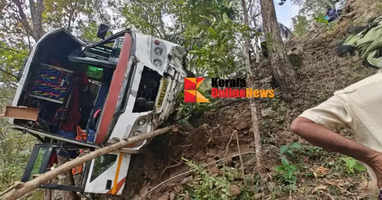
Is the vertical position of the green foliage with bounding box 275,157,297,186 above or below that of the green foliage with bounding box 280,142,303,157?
below

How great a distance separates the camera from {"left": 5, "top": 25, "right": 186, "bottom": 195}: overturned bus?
276cm

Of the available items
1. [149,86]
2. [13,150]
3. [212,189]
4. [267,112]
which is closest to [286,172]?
[212,189]

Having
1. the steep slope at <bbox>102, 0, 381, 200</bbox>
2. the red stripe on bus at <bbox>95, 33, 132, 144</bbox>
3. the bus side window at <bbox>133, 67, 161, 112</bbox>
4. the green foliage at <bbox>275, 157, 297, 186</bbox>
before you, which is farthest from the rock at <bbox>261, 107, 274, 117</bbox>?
the red stripe on bus at <bbox>95, 33, 132, 144</bbox>

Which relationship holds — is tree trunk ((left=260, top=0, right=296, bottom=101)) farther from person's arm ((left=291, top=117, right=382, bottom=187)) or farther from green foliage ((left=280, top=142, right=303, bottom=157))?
person's arm ((left=291, top=117, right=382, bottom=187))

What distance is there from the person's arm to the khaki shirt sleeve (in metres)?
0.03

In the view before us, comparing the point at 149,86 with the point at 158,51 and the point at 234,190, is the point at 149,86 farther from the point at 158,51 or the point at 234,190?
the point at 234,190

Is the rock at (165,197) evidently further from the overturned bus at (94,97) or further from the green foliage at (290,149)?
the green foliage at (290,149)

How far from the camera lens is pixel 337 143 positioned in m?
1.01

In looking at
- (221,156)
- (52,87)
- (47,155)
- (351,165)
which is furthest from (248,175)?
(52,87)

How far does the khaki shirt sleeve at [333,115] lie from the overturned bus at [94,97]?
2363mm

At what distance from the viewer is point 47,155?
273 centimetres

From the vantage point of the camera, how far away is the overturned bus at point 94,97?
276cm

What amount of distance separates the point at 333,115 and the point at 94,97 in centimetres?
508

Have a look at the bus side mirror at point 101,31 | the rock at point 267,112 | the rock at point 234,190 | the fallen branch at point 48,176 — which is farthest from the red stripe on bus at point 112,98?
the rock at point 267,112
